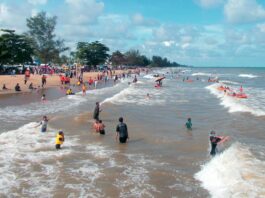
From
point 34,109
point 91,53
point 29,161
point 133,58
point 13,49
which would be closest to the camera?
point 29,161

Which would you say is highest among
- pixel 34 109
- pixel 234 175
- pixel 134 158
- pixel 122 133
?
pixel 122 133

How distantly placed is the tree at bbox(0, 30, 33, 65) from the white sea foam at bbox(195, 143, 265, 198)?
4754 cm

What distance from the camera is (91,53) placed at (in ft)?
342

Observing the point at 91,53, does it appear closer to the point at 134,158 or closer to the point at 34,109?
the point at 34,109

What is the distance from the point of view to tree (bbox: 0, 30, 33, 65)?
55.9 metres

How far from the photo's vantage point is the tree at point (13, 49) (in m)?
55.9

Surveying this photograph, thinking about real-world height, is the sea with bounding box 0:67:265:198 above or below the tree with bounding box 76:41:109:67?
below

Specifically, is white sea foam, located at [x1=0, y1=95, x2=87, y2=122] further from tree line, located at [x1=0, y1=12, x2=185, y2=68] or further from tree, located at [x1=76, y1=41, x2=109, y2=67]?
tree, located at [x1=76, y1=41, x2=109, y2=67]

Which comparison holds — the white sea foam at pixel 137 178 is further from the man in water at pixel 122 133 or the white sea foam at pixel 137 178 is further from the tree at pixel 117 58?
the tree at pixel 117 58

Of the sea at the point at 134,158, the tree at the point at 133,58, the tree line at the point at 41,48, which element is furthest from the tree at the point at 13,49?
the tree at the point at 133,58

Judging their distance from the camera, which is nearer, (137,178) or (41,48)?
(137,178)

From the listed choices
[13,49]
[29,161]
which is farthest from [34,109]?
[13,49]

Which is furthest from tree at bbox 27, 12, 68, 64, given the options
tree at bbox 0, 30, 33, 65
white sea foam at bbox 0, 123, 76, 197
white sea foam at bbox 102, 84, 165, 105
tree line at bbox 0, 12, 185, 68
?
white sea foam at bbox 0, 123, 76, 197

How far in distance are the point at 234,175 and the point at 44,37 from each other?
8079 centimetres
